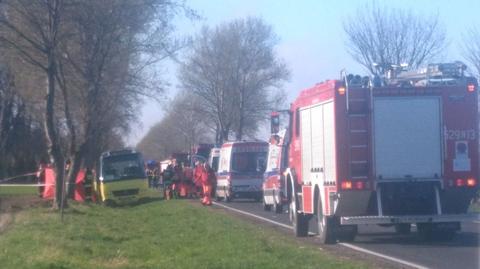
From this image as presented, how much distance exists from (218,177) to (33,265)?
31476mm

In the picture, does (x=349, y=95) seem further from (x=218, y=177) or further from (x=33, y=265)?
(x=218, y=177)

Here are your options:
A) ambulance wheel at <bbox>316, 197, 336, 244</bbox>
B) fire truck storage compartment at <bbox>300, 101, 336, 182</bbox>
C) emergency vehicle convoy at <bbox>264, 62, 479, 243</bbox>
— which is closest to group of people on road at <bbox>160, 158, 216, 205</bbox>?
fire truck storage compartment at <bbox>300, 101, 336, 182</bbox>

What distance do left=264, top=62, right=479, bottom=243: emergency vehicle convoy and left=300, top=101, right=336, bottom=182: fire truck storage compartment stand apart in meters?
0.06

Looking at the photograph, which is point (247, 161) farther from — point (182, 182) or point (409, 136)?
point (409, 136)

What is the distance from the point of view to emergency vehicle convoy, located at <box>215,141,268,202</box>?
140 ft

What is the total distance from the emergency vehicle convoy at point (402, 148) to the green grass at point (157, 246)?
1431mm

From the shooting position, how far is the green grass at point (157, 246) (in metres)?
15.0

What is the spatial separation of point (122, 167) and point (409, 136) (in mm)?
25861

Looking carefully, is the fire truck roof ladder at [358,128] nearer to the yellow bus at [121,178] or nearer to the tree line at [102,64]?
the tree line at [102,64]

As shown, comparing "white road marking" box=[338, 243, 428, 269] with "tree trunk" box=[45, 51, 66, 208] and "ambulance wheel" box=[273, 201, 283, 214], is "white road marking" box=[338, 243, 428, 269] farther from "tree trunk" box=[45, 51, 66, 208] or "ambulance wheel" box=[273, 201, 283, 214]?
"tree trunk" box=[45, 51, 66, 208]

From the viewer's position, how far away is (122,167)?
43.2m

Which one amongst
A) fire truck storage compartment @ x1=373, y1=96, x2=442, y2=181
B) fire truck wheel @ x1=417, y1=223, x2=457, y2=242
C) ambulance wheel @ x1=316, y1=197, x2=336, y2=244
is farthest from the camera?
fire truck wheel @ x1=417, y1=223, x2=457, y2=242

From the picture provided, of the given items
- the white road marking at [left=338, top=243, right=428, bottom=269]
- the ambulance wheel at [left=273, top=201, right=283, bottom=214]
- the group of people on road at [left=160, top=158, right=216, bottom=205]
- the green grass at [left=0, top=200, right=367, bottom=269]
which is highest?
the group of people on road at [left=160, top=158, right=216, bottom=205]

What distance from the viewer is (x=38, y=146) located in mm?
75875
